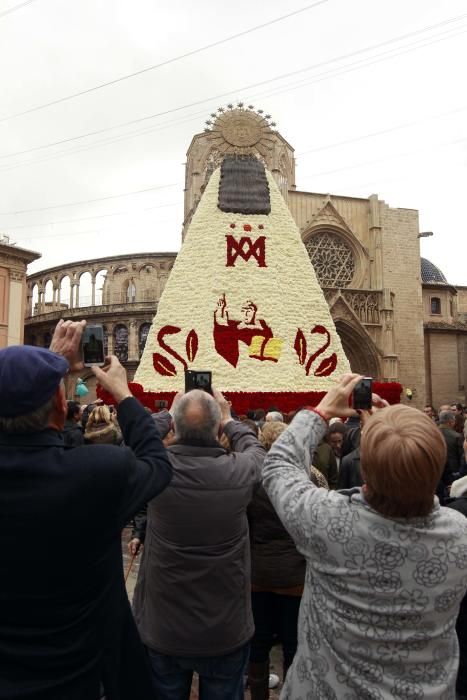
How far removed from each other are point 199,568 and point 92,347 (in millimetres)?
1142

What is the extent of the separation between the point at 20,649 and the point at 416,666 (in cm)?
112

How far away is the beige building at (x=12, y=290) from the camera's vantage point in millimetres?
25484

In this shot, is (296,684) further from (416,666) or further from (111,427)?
(111,427)

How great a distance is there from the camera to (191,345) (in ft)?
31.4

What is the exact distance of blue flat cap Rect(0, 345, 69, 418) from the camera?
1586mm

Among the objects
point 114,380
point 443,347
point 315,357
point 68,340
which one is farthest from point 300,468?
point 443,347

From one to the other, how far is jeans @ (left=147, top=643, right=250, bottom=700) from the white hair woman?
1.05 metres

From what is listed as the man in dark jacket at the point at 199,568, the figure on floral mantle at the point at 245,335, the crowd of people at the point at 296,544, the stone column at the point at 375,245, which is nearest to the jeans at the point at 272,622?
the man in dark jacket at the point at 199,568

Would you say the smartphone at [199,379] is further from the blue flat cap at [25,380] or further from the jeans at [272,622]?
the blue flat cap at [25,380]

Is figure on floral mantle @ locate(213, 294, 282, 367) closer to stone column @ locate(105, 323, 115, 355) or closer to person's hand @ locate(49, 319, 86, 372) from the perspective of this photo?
person's hand @ locate(49, 319, 86, 372)

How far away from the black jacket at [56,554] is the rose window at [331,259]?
25.6m

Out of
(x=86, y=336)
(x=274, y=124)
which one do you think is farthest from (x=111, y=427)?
(x=274, y=124)

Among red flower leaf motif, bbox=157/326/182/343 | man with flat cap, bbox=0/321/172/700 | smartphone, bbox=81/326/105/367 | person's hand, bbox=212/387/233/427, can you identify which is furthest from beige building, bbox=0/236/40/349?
man with flat cap, bbox=0/321/172/700

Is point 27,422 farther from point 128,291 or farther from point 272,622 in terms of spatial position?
point 128,291
